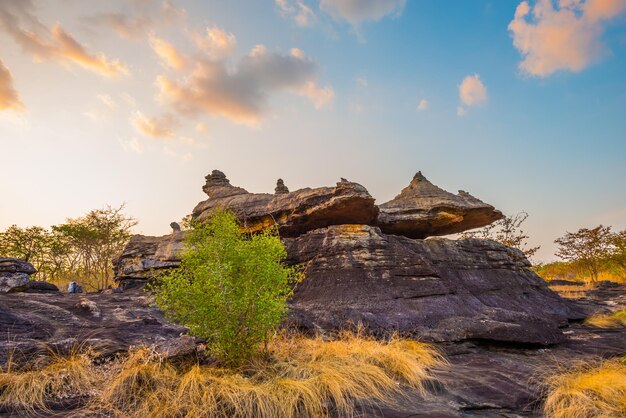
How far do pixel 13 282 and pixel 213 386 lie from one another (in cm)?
1184

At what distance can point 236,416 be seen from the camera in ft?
15.1

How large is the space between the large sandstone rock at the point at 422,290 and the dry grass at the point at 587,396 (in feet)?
12.5

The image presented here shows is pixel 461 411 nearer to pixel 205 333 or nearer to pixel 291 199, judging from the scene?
pixel 205 333

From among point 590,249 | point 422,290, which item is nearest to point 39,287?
point 422,290

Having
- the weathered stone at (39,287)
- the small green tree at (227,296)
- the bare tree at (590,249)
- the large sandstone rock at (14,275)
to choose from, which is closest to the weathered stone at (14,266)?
the large sandstone rock at (14,275)

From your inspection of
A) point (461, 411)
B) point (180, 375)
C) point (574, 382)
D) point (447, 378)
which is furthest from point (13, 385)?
point (574, 382)

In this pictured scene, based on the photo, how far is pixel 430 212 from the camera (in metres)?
17.2

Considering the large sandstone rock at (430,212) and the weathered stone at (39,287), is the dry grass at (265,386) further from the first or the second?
the large sandstone rock at (430,212)

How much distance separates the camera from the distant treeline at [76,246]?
29906mm

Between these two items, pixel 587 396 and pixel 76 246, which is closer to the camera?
pixel 587 396

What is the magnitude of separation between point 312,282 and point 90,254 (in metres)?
27.9

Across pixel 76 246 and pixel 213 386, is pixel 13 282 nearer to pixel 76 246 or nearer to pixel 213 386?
pixel 213 386

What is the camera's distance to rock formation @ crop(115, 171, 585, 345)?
11.3m

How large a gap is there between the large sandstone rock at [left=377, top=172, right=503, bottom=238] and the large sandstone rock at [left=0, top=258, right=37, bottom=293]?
48.9 feet
